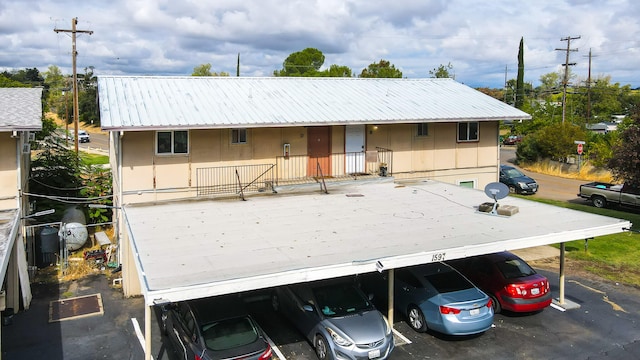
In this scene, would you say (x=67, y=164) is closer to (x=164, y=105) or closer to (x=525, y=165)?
(x=164, y=105)

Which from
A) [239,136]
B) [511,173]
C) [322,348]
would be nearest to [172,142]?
[239,136]

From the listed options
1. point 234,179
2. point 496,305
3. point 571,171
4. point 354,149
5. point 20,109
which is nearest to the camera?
point 496,305

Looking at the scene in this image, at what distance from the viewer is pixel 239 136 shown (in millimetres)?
16969

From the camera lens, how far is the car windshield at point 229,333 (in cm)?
980

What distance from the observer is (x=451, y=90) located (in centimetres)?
2281

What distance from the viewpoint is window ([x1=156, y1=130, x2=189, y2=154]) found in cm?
1577

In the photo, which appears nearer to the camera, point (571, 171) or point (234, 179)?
point (234, 179)

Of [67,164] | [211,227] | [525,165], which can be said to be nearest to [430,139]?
[211,227]

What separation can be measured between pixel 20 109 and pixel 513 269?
14929 millimetres

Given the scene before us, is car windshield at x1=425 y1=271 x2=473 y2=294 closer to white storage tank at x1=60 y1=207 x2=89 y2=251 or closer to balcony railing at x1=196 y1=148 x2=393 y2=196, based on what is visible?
balcony railing at x1=196 y1=148 x2=393 y2=196

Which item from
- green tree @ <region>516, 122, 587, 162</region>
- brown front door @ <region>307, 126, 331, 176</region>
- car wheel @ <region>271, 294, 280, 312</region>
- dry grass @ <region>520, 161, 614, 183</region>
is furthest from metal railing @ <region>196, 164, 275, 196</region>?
green tree @ <region>516, 122, 587, 162</region>

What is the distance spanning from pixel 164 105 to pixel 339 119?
5748mm

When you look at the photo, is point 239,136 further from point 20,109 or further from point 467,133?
point 467,133

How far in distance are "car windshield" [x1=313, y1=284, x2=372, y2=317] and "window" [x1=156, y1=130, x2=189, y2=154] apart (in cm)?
706
